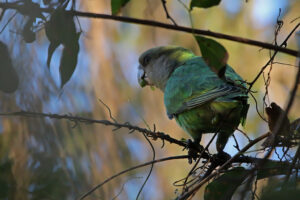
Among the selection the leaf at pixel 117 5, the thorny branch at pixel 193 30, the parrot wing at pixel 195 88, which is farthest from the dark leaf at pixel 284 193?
the parrot wing at pixel 195 88

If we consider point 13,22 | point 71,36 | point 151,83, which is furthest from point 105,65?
point 71,36

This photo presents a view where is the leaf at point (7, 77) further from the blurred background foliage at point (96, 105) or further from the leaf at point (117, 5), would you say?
the leaf at point (117, 5)

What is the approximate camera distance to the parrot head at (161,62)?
3408 mm

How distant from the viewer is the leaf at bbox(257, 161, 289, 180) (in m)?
1.26

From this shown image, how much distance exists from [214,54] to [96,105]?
1.70 m

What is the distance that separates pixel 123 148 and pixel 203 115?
2.37 feet

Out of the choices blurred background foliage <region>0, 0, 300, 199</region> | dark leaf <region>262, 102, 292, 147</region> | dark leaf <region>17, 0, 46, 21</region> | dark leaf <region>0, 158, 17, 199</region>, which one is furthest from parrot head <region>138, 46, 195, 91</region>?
dark leaf <region>17, 0, 46, 21</region>

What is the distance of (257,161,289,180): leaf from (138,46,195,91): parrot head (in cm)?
202

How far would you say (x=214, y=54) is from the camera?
1.12m

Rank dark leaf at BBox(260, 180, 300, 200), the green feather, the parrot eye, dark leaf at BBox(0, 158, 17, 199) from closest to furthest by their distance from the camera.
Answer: dark leaf at BBox(260, 180, 300, 200) → dark leaf at BBox(0, 158, 17, 199) → the green feather → the parrot eye

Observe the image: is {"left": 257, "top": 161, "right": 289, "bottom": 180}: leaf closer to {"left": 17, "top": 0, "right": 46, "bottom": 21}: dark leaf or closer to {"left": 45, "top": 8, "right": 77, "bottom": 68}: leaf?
{"left": 45, "top": 8, "right": 77, "bottom": 68}: leaf

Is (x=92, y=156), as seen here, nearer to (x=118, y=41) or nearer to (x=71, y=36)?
(x=71, y=36)

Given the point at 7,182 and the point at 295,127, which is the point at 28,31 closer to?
the point at 7,182

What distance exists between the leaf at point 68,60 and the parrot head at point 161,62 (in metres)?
2.08
